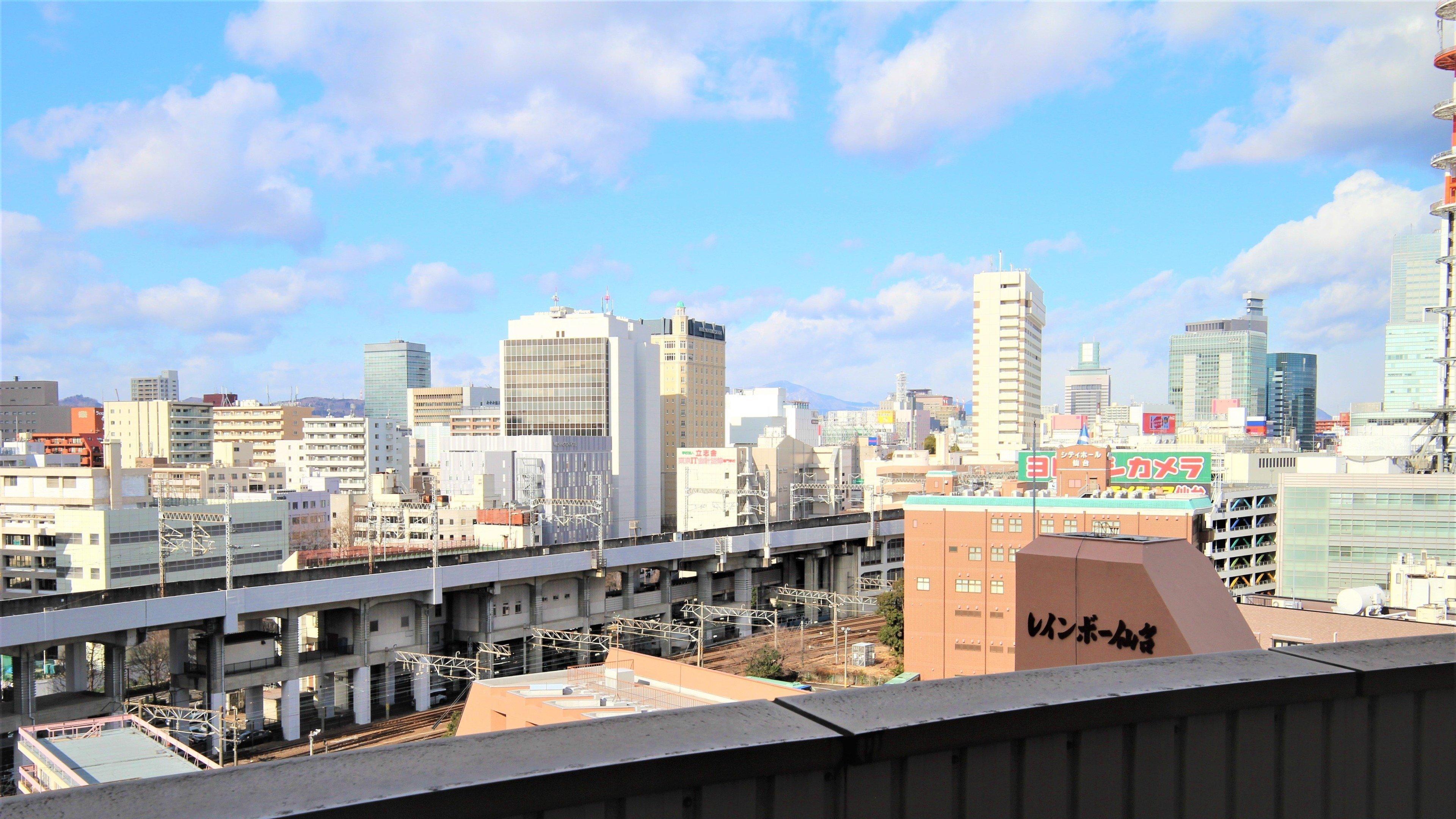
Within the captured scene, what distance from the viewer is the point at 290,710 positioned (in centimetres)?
2931

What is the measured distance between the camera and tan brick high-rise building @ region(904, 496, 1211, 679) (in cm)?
2766

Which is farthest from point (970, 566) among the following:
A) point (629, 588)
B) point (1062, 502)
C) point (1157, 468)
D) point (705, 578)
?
point (705, 578)

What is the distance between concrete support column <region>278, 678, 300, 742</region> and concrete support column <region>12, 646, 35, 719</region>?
260 inches

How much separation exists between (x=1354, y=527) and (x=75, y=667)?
43400 millimetres

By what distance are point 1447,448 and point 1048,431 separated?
A: 66739 millimetres

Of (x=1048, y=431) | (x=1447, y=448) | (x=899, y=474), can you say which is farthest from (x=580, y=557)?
(x=1048, y=431)

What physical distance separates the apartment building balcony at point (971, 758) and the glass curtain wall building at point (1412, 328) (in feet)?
269

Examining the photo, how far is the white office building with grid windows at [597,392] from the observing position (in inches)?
2645

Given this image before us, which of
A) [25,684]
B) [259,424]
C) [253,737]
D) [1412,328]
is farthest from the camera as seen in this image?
[259,424]

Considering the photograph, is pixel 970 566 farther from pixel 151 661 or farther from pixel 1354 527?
pixel 151 661

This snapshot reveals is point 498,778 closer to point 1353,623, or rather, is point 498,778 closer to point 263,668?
point 1353,623

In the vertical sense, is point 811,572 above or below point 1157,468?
below

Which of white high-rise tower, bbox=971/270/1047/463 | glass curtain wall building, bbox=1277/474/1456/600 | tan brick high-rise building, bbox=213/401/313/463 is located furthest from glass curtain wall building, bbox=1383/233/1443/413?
tan brick high-rise building, bbox=213/401/313/463

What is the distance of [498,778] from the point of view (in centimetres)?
200
